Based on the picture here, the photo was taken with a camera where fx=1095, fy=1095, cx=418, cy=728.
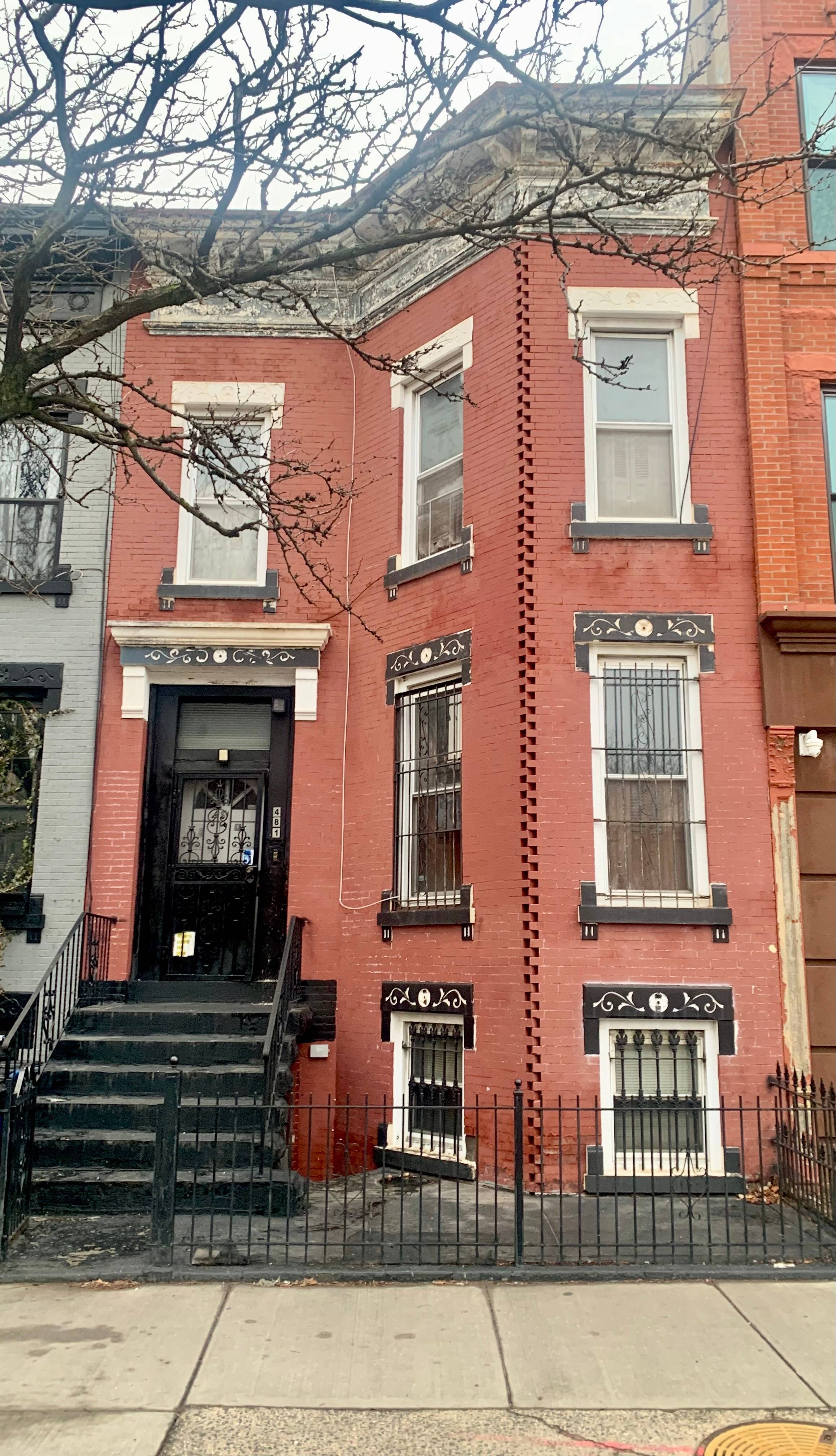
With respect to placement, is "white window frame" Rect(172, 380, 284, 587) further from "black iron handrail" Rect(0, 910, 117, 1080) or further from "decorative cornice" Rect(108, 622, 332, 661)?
"black iron handrail" Rect(0, 910, 117, 1080)

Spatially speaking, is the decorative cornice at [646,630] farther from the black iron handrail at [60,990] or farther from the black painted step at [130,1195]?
the black iron handrail at [60,990]

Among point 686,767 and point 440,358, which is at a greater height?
point 440,358

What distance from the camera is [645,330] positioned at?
10.4 metres

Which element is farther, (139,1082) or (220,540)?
(220,540)

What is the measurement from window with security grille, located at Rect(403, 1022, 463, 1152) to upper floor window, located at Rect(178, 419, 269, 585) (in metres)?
4.95

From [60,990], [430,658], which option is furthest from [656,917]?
[60,990]

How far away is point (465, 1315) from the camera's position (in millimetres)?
5953

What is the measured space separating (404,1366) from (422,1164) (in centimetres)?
362

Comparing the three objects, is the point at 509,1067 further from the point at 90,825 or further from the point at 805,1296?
the point at 90,825

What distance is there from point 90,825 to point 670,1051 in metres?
5.92

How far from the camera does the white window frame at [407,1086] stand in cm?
945

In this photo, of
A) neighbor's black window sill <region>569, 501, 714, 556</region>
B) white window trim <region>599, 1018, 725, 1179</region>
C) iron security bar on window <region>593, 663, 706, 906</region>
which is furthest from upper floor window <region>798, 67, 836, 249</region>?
white window trim <region>599, 1018, 725, 1179</region>

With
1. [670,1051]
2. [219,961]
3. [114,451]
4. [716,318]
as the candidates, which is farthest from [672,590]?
[219,961]

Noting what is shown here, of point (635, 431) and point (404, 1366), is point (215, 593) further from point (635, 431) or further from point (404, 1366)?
point (404, 1366)
